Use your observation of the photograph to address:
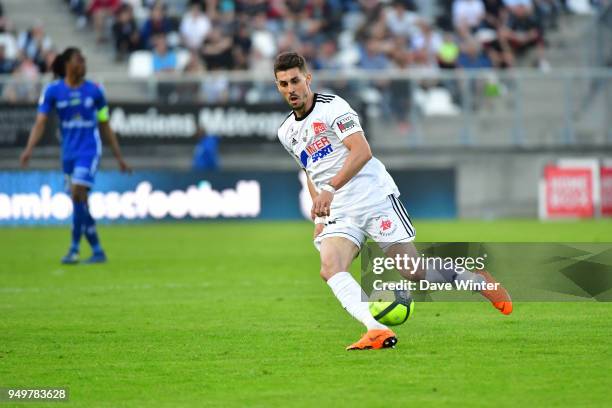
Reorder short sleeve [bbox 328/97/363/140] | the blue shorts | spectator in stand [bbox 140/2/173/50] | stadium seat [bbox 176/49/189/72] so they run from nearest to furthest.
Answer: short sleeve [bbox 328/97/363/140]
the blue shorts
stadium seat [bbox 176/49/189/72]
spectator in stand [bbox 140/2/173/50]

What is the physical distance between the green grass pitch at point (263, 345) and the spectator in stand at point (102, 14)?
14.6 meters

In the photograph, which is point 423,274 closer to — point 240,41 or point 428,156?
point 428,156

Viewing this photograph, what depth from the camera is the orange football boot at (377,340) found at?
8.55 meters

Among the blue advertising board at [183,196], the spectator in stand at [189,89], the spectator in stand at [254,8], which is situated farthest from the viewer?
the spectator in stand at [254,8]

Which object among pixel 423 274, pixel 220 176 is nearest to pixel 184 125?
pixel 220 176

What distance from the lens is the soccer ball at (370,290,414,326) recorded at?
9039mm

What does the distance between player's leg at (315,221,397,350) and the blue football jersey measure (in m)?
7.62

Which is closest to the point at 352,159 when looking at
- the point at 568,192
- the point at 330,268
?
the point at 330,268

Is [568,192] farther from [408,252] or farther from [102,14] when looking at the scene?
[408,252]

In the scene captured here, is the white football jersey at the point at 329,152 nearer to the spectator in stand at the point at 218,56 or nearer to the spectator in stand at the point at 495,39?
the spectator in stand at the point at 218,56

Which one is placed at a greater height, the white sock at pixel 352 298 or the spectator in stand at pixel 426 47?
the spectator in stand at pixel 426 47

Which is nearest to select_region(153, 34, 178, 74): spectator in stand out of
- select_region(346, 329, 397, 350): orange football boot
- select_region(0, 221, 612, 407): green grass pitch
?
select_region(0, 221, 612, 407): green grass pitch

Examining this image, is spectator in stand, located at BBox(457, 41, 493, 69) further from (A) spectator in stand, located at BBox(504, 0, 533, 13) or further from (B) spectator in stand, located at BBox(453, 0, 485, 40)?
(A) spectator in stand, located at BBox(504, 0, 533, 13)

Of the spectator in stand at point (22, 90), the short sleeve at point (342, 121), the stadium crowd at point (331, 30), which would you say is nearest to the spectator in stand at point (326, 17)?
the stadium crowd at point (331, 30)
